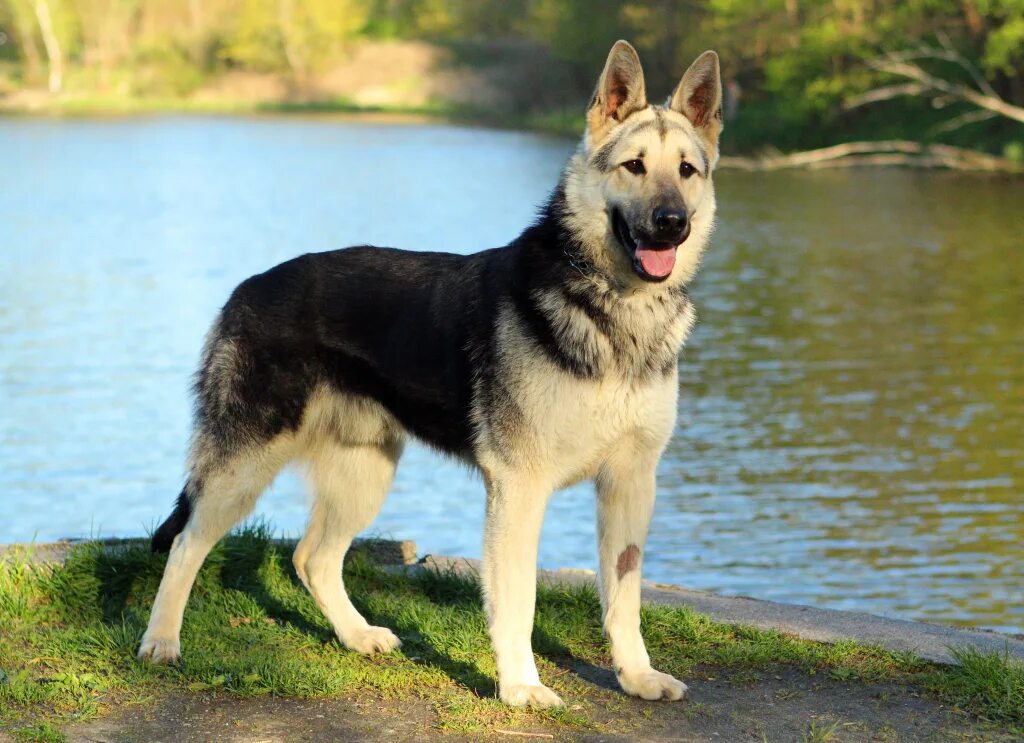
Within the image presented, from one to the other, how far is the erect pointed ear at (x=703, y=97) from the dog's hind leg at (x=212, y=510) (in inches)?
83.9

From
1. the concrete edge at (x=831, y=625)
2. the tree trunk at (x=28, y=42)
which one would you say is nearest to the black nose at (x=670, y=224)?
the concrete edge at (x=831, y=625)

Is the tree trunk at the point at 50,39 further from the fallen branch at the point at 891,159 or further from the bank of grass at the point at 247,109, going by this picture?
the fallen branch at the point at 891,159

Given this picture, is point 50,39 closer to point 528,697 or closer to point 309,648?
point 309,648

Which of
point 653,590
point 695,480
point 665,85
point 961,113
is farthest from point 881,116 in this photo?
point 653,590

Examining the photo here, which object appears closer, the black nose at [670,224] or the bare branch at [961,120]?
the black nose at [670,224]

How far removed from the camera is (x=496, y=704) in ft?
16.7

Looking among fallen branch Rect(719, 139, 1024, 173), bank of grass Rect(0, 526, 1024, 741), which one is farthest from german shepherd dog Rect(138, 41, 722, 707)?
fallen branch Rect(719, 139, 1024, 173)

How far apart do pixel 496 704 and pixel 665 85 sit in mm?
59908

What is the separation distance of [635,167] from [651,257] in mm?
346

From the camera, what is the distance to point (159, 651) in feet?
18.1

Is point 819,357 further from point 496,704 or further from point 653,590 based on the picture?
point 496,704

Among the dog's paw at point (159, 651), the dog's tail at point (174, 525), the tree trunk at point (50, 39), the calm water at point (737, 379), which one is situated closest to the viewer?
the dog's paw at point (159, 651)

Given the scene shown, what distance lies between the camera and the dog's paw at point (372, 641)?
5.75m

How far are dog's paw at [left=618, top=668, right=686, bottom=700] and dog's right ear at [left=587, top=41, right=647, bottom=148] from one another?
6.72ft
